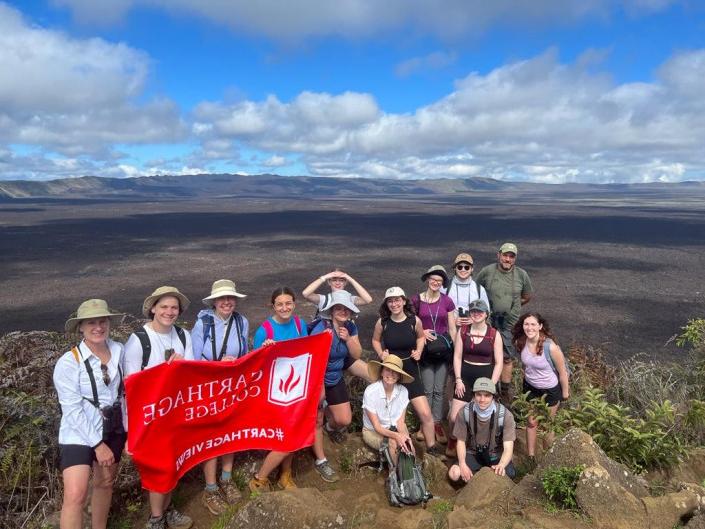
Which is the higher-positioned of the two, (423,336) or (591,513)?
(423,336)

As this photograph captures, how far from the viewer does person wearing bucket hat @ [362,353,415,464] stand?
4539 millimetres

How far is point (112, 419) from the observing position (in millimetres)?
3580

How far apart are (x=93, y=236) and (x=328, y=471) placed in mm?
36898

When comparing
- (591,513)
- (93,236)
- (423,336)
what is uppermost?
(423,336)

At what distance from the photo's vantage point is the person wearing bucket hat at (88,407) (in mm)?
3381

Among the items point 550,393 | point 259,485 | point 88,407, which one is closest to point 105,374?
point 88,407

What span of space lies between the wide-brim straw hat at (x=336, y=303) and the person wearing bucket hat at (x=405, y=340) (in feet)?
1.39

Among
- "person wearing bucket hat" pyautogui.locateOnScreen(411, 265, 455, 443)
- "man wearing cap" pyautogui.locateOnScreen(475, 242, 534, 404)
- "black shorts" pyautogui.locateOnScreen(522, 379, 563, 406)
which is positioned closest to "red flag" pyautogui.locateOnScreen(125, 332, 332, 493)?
"person wearing bucket hat" pyautogui.locateOnScreen(411, 265, 455, 443)

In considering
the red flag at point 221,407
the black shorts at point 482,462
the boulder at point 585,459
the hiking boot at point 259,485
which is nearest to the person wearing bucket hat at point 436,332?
the black shorts at point 482,462

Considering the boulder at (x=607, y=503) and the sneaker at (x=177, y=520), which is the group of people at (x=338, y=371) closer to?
the sneaker at (x=177, y=520)

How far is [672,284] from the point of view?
18.7 metres

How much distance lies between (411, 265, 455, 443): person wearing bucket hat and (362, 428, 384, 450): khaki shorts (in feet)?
2.96

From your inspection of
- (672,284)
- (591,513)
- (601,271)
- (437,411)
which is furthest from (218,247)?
(591,513)

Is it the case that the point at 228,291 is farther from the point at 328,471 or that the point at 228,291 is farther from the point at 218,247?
the point at 218,247
